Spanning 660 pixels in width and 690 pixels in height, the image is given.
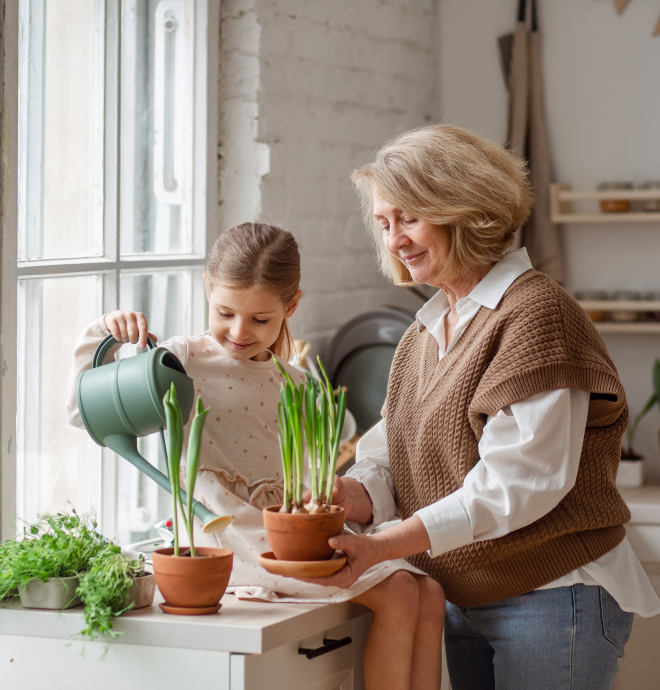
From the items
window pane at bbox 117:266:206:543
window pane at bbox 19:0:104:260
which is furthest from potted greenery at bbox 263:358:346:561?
window pane at bbox 117:266:206:543

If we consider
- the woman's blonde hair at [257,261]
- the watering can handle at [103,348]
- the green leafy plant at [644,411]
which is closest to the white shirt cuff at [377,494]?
the woman's blonde hair at [257,261]

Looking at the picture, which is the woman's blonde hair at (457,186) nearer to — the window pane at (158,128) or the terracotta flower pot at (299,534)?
the terracotta flower pot at (299,534)

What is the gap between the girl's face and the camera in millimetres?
1328

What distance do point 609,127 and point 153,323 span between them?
1.72 meters

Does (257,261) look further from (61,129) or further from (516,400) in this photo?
(61,129)

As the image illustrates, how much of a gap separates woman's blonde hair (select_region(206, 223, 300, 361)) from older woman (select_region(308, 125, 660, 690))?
0.17 meters

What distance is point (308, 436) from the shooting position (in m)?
1.13

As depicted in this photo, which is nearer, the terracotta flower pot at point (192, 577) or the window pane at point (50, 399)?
the terracotta flower pot at point (192, 577)

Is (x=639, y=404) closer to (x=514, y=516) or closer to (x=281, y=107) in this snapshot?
(x=281, y=107)

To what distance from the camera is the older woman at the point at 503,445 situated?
46.5 inches

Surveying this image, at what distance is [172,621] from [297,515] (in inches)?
8.9

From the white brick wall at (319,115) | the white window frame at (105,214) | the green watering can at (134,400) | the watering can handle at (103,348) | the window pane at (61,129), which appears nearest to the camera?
the green watering can at (134,400)

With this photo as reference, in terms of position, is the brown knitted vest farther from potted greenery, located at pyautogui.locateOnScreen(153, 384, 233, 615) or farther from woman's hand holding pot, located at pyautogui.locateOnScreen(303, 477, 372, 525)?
potted greenery, located at pyautogui.locateOnScreen(153, 384, 233, 615)

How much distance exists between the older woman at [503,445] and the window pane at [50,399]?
2.27 ft
